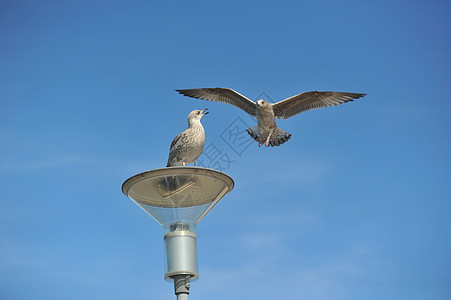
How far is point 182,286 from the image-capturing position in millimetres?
5898

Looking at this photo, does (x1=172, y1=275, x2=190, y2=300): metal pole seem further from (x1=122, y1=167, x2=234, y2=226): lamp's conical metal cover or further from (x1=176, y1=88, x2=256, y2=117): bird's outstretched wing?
(x1=176, y1=88, x2=256, y2=117): bird's outstretched wing

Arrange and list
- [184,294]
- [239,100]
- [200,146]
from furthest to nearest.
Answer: [239,100], [200,146], [184,294]

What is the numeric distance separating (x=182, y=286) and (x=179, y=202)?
944 mm

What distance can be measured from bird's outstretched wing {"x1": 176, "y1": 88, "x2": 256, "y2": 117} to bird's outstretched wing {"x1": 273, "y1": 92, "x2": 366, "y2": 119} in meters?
0.61

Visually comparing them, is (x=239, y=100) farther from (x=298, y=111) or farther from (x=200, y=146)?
(x=200, y=146)

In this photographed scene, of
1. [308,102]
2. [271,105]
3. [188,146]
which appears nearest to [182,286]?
[188,146]

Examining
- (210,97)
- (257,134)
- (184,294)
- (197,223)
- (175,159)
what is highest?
(210,97)

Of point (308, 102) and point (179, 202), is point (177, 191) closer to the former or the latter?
point (179, 202)

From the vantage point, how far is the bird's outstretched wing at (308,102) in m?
13.3

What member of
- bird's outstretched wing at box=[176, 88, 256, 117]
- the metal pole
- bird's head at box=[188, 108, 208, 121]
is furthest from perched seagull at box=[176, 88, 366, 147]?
the metal pole

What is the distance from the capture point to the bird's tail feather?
13.4 meters

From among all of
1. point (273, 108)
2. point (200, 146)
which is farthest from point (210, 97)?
point (200, 146)

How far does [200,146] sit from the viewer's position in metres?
7.75

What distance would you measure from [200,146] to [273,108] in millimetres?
5873
